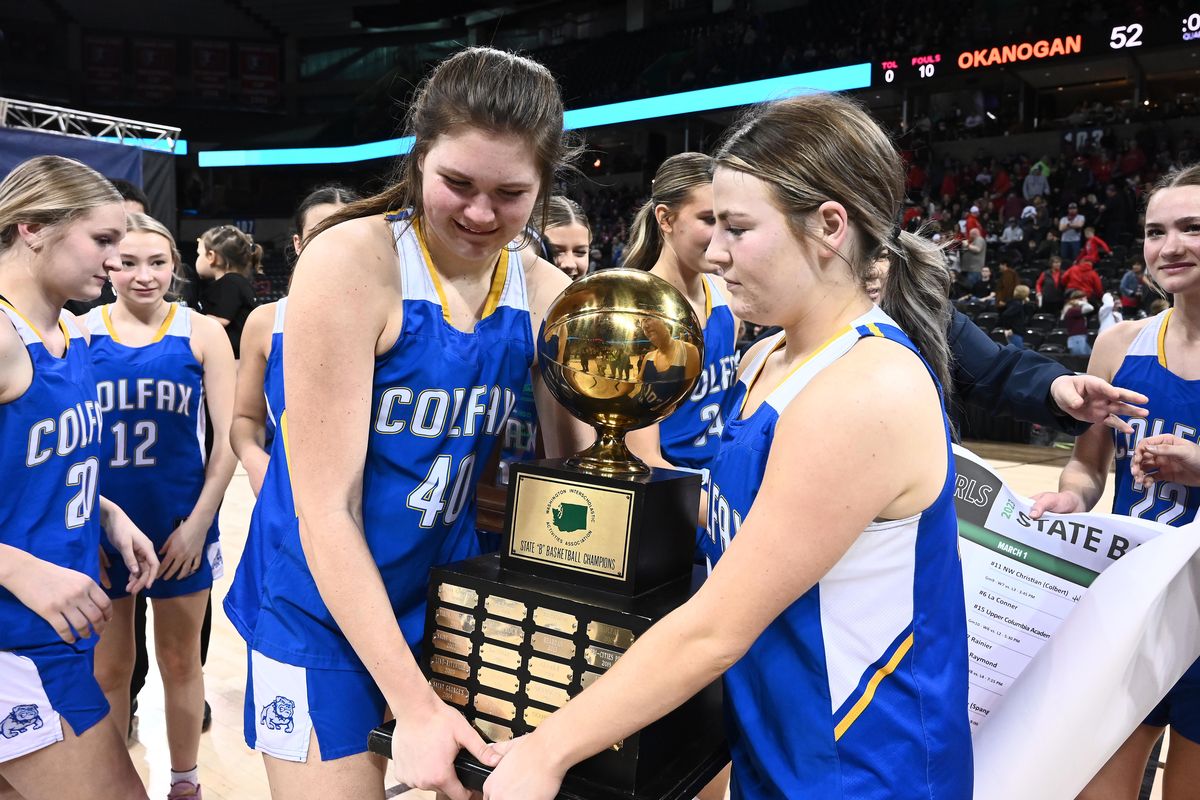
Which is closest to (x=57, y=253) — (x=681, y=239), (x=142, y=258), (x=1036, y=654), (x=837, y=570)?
(x=142, y=258)

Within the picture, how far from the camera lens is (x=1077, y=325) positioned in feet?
30.3

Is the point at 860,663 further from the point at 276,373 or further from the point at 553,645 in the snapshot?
the point at 276,373

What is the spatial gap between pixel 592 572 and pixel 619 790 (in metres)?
0.26

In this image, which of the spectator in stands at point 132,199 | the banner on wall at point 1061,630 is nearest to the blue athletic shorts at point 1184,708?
the banner on wall at point 1061,630

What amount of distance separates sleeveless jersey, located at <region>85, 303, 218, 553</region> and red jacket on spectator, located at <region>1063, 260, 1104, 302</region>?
10233 mm

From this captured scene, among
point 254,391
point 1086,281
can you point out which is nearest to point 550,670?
point 254,391

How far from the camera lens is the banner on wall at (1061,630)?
54.1 inches

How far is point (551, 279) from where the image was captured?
1.49m

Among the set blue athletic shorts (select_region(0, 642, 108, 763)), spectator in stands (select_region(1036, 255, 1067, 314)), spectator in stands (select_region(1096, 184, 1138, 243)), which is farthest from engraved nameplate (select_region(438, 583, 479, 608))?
spectator in stands (select_region(1096, 184, 1138, 243))

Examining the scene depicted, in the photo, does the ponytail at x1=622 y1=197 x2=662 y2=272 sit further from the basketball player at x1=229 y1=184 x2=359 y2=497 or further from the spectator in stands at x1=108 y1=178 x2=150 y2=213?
the spectator in stands at x1=108 y1=178 x2=150 y2=213

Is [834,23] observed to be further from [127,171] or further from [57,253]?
[57,253]

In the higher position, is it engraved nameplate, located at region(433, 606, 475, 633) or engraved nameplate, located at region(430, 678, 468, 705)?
engraved nameplate, located at region(433, 606, 475, 633)

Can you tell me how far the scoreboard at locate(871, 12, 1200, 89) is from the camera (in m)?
13.2

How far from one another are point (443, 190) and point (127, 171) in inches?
307
